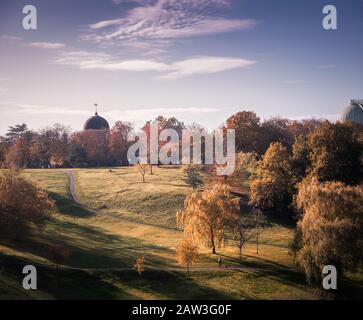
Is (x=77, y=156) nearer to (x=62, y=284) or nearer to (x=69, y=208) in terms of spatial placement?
(x=69, y=208)

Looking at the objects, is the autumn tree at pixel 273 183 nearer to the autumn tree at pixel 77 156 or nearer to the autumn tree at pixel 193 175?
the autumn tree at pixel 193 175

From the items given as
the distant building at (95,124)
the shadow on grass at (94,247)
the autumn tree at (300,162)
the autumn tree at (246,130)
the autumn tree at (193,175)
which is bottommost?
the shadow on grass at (94,247)

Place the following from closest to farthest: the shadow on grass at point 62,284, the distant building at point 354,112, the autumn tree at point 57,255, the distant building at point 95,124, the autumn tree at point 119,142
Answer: the shadow on grass at point 62,284 → the autumn tree at point 57,255 → the autumn tree at point 119,142 → the distant building at point 354,112 → the distant building at point 95,124

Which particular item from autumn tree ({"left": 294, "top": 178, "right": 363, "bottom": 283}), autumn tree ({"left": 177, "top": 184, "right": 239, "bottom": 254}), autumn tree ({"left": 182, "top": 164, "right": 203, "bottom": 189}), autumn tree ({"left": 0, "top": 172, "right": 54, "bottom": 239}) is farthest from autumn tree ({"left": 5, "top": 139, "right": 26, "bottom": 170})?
autumn tree ({"left": 294, "top": 178, "right": 363, "bottom": 283})

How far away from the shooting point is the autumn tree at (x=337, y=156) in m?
67.1

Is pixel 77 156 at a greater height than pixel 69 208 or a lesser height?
greater

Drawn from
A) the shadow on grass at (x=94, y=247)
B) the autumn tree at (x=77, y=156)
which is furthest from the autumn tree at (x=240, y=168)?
the autumn tree at (x=77, y=156)

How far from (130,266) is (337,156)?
36809 millimetres

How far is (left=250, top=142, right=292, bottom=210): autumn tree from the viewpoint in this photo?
233ft

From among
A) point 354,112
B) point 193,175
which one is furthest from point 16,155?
point 354,112

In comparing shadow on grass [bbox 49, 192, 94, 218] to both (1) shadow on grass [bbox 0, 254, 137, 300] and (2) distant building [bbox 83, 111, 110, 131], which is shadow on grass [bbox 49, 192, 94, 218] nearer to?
(1) shadow on grass [bbox 0, 254, 137, 300]

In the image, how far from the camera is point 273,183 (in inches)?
2813

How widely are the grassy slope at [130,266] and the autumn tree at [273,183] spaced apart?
11.7m
